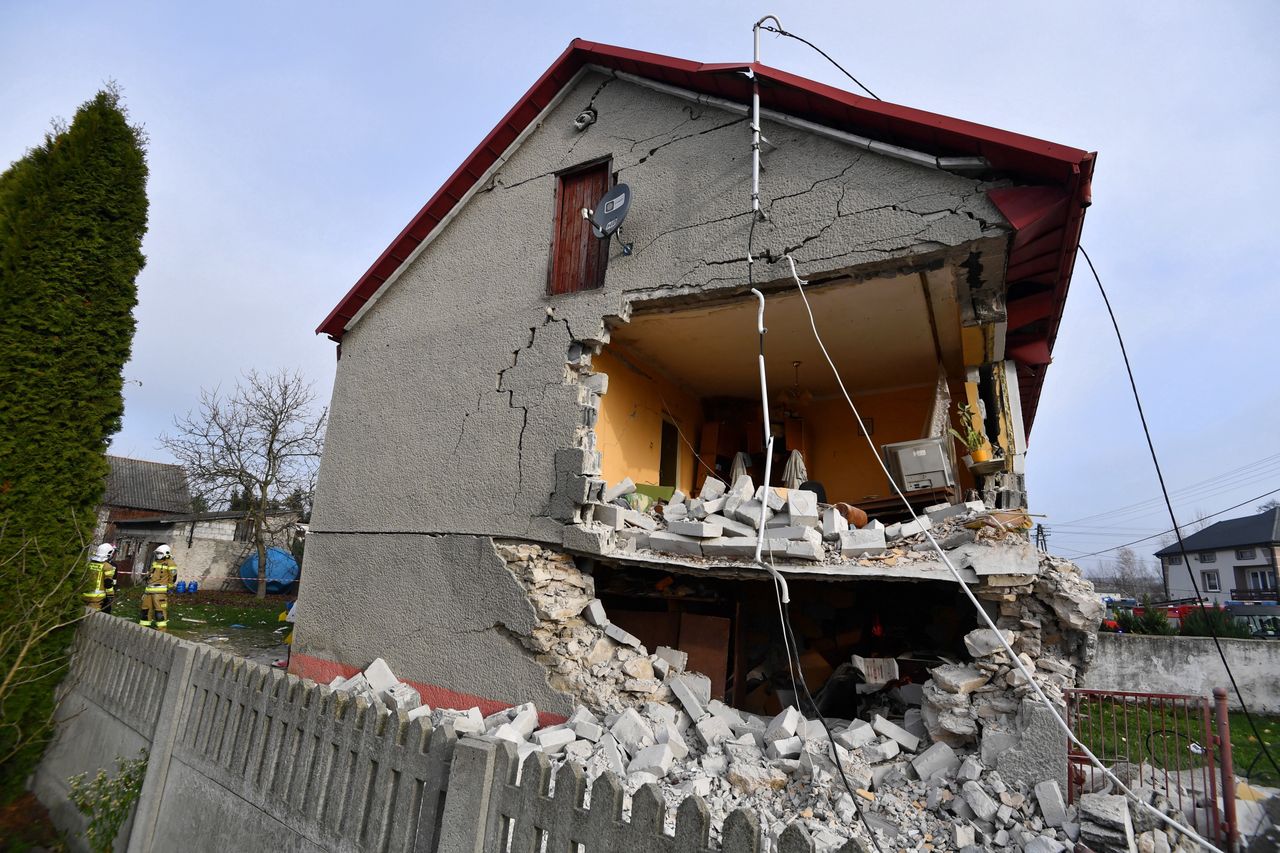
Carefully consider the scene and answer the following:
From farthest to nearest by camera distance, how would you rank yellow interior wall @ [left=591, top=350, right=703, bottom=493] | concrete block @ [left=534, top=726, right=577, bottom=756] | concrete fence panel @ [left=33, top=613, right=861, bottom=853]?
yellow interior wall @ [left=591, top=350, right=703, bottom=493], concrete block @ [left=534, top=726, right=577, bottom=756], concrete fence panel @ [left=33, top=613, right=861, bottom=853]

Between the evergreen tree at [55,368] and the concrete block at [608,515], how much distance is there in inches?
205

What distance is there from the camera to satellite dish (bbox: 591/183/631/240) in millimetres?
6734

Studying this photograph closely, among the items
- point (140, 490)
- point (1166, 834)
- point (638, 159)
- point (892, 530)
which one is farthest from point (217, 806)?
point (140, 490)

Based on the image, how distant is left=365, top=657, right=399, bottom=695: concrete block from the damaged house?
6.6 inches

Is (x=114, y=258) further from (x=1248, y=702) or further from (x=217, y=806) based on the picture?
(x=1248, y=702)

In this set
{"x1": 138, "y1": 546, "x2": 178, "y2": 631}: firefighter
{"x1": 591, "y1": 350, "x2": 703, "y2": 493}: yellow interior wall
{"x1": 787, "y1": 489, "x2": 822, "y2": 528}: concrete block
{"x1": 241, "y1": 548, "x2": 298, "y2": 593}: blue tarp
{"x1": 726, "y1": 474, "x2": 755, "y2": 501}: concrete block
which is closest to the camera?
{"x1": 787, "y1": 489, "x2": 822, "y2": 528}: concrete block

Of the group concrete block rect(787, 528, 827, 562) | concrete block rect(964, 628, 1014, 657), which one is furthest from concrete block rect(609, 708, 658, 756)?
concrete block rect(964, 628, 1014, 657)

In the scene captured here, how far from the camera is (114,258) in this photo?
23.1 ft

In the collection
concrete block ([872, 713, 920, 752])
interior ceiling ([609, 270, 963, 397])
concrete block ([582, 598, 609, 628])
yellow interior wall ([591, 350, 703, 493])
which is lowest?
concrete block ([872, 713, 920, 752])

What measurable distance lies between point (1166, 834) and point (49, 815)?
884cm

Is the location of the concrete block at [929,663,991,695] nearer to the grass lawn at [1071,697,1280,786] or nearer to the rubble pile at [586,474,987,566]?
the grass lawn at [1071,697,1280,786]

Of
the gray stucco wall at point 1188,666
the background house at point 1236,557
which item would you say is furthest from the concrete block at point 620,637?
the background house at point 1236,557

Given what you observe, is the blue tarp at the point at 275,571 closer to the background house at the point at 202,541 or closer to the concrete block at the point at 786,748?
the background house at the point at 202,541

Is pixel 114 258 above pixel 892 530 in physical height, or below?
A: above
